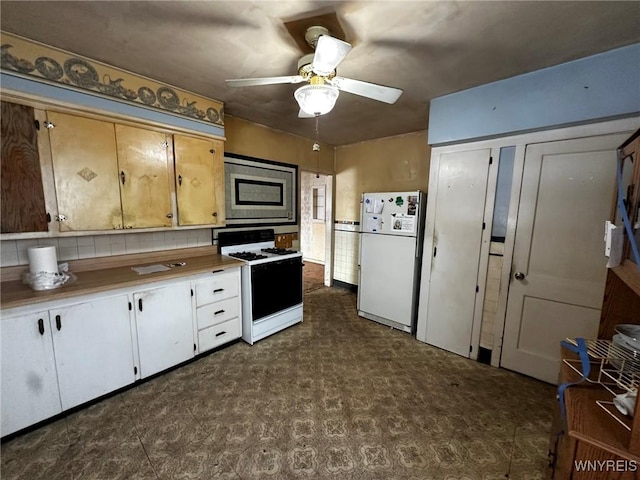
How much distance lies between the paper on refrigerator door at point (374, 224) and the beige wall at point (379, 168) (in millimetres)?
940

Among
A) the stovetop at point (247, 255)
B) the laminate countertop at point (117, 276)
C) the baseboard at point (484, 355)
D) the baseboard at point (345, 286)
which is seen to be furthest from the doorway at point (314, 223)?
the baseboard at point (484, 355)

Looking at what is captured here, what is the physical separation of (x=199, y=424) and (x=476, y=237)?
2.77m

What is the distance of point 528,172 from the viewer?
2176mm

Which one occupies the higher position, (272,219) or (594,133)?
(594,133)

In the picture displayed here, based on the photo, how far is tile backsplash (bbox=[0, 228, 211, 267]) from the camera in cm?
191

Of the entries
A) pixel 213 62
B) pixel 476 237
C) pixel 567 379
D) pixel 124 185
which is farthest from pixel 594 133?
pixel 124 185

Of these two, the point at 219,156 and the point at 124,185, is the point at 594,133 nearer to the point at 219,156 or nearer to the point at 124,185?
the point at 219,156

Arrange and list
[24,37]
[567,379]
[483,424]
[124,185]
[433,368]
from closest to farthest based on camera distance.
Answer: [567,379] < [24,37] < [483,424] < [124,185] < [433,368]

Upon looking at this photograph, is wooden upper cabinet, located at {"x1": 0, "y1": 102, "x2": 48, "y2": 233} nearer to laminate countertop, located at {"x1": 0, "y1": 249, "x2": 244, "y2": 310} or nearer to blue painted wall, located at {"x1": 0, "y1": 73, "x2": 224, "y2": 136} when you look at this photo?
blue painted wall, located at {"x1": 0, "y1": 73, "x2": 224, "y2": 136}

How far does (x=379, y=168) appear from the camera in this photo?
13.2ft

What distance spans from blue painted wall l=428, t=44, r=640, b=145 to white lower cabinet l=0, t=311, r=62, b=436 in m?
3.47

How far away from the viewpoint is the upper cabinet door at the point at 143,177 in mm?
2148

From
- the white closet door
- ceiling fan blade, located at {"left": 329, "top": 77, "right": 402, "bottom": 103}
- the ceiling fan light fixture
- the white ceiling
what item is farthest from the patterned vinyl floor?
the white ceiling

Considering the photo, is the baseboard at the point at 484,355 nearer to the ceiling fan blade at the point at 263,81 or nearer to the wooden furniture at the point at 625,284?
the wooden furniture at the point at 625,284
